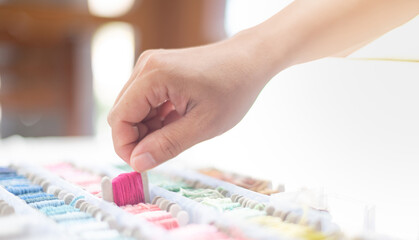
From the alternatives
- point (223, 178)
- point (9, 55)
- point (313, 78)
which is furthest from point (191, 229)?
point (9, 55)

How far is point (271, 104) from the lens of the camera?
2213 millimetres

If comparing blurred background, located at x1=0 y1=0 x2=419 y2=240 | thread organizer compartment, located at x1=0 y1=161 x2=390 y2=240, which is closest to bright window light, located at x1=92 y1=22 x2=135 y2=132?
blurred background, located at x1=0 y1=0 x2=419 y2=240

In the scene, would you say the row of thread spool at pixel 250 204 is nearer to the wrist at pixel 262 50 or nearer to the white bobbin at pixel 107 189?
the white bobbin at pixel 107 189

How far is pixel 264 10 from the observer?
278 centimetres

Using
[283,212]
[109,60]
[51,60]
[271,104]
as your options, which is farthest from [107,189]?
[109,60]

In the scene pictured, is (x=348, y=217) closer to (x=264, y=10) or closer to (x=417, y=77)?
(x=417, y=77)

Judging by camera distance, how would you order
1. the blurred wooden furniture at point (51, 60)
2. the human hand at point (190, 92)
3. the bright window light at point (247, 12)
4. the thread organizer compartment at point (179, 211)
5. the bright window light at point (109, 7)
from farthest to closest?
the bright window light at point (109, 7) → the blurred wooden furniture at point (51, 60) → the bright window light at point (247, 12) → the human hand at point (190, 92) → the thread organizer compartment at point (179, 211)

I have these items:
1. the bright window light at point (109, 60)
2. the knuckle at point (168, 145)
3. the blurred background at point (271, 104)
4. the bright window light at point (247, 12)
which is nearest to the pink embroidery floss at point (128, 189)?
the knuckle at point (168, 145)

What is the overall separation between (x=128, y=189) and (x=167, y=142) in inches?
6.1

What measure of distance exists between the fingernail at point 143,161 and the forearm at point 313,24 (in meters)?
0.32

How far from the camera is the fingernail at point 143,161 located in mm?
1082

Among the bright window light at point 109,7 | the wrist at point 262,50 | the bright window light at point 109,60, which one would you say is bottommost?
the wrist at point 262,50

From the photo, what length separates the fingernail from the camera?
1082mm

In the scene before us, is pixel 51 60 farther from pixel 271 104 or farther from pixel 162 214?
pixel 162 214
